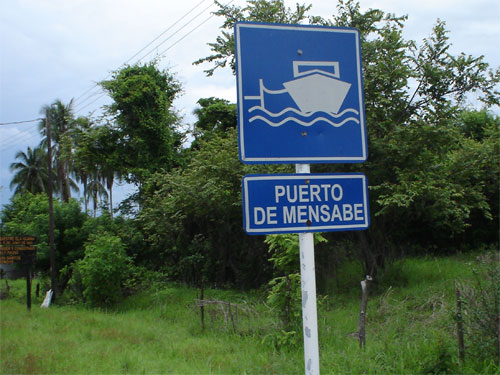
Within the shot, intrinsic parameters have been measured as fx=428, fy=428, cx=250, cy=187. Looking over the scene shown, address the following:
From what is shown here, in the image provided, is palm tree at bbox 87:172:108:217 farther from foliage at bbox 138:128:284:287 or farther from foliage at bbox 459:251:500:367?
foliage at bbox 459:251:500:367

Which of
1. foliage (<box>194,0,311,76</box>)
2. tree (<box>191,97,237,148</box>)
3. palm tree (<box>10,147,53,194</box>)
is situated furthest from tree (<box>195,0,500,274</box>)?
palm tree (<box>10,147,53,194</box>)

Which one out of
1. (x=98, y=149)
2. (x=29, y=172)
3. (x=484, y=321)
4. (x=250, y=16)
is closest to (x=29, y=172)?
(x=29, y=172)

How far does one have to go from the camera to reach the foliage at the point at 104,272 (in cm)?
1191

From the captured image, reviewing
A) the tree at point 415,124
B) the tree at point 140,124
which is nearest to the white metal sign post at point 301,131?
the tree at point 415,124

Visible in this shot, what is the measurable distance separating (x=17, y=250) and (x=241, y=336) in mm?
8804

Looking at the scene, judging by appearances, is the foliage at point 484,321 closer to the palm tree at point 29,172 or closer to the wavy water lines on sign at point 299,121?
the wavy water lines on sign at point 299,121

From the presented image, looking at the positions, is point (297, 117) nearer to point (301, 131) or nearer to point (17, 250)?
point (301, 131)

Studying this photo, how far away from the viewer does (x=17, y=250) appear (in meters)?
12.9

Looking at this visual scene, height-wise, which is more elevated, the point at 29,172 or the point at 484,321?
the point at 29,172

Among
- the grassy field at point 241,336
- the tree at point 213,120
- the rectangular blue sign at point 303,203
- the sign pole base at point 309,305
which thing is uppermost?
the tree at point 213,120

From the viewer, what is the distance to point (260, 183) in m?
1.90

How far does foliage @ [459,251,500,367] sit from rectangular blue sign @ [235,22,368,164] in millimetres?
3228

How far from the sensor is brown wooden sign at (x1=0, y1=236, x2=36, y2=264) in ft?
41.8

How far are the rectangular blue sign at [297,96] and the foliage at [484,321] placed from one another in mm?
3228
